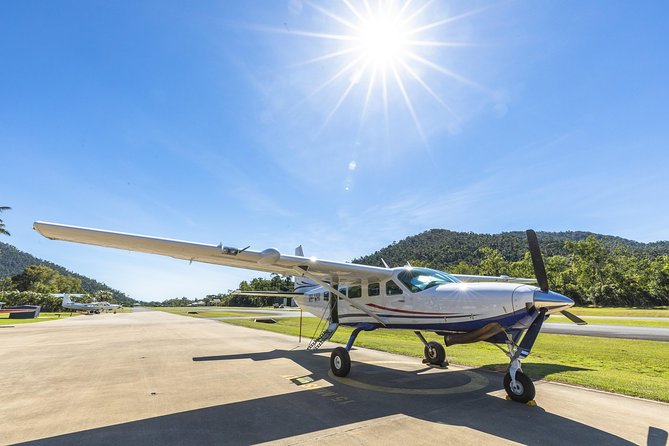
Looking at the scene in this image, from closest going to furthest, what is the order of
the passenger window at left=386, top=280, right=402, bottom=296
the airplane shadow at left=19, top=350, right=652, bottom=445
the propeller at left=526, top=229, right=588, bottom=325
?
1. the airplane shadow at left=19, top=350, right=652, bottom=445
2. the propeller at left=526, top=229, right=588, bottom=325
3. the passenger window at left=386, top=280, right=402, bottom=296

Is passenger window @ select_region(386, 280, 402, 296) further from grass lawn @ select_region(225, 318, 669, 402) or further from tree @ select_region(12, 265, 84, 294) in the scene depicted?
tree @ select_region(12, 265, 84, 294)

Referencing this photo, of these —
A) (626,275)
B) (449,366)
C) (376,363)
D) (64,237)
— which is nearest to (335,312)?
(376,363)

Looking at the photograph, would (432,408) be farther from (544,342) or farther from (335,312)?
(544,342)

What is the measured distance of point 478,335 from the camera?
707 cm

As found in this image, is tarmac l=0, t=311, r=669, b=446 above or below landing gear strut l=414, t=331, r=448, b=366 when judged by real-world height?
below

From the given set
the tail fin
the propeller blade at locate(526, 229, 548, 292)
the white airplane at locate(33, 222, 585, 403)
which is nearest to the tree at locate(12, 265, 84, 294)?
the tail fin

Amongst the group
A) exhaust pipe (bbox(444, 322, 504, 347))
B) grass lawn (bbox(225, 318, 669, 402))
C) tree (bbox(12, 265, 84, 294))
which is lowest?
grass lawn (bbox(225, 318, 669, 402))

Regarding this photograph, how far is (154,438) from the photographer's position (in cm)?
482

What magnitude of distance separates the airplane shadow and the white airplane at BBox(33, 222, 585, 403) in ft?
3.24

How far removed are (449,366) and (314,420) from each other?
21.4ft

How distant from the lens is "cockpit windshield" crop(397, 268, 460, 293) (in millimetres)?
8664

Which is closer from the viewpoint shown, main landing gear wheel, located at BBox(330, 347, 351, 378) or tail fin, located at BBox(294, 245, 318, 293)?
main landing gear wheel, located at BBox(330, 347, 351, 378)

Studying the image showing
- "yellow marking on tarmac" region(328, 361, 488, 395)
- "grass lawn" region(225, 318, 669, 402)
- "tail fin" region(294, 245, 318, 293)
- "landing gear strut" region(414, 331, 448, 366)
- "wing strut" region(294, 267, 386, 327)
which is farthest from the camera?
"tail fin" region(294, 245, 318, 293)

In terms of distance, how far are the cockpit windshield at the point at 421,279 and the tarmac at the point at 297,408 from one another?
2.42 metres
